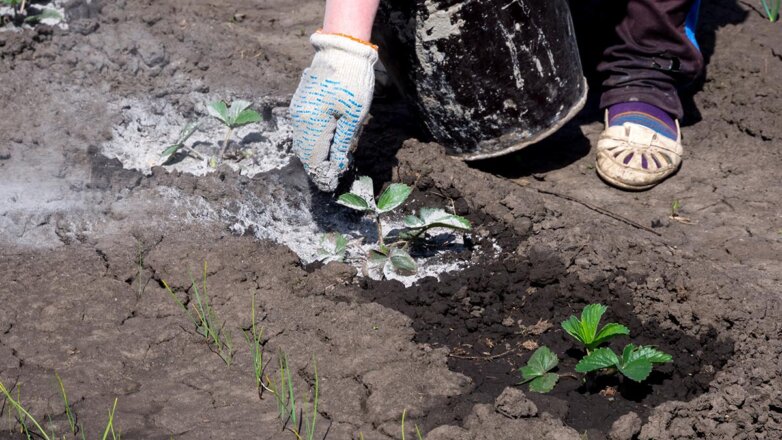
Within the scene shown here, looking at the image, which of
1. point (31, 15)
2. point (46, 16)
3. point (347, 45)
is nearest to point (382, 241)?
point (347, 45)

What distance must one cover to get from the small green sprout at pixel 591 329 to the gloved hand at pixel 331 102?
2.62 feet

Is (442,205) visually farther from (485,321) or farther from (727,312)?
(727,312)

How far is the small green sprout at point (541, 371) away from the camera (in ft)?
6.43

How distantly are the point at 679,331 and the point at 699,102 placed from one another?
1387mm

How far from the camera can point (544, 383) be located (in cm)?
196

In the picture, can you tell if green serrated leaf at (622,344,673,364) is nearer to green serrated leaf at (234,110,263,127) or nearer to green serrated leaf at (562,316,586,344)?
green serrated leaf at (562,316,586,344)

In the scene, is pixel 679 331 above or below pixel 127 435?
below

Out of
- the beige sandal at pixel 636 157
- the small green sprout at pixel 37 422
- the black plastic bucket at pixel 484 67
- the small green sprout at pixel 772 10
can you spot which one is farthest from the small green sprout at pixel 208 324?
the small green sprout at pixel 772 10

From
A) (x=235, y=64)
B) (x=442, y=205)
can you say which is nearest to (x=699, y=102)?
(x=442, y=205)

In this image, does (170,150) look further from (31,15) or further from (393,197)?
(31,15)

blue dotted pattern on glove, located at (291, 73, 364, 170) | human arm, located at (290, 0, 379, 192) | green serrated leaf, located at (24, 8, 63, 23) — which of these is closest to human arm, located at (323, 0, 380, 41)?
human arm, located at (290, 0, 379, 192)

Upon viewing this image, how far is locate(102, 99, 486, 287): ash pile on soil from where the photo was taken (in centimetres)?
254

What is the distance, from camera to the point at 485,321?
224 centimetres

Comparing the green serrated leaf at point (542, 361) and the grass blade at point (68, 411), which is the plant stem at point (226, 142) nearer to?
the grass blade at point (68, 411)
